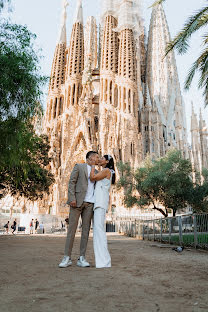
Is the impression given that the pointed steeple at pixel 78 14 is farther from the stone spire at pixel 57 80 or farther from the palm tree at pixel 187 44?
the palm tree at pixel 187 44

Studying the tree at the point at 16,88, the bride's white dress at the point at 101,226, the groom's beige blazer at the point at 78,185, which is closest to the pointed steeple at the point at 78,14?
the tree at the point at 16,88

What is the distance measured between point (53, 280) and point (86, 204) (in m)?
1.24

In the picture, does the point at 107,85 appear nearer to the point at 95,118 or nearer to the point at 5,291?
the point at 95,118

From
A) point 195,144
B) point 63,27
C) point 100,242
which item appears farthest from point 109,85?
point 100,242

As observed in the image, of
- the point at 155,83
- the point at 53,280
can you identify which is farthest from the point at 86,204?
the point at 155,83

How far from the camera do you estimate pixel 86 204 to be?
12.1 ft

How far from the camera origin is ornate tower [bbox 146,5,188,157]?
125 feet

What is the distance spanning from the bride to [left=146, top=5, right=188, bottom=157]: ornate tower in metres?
33.5

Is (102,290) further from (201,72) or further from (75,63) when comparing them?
(75,63)

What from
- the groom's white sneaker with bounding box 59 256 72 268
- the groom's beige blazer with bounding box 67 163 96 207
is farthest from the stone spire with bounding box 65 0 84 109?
the groom's white sneaker with bounding box 59 256 72 268

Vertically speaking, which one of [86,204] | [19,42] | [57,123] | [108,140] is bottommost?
[86,204]

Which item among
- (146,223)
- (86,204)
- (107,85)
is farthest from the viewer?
(107,85)

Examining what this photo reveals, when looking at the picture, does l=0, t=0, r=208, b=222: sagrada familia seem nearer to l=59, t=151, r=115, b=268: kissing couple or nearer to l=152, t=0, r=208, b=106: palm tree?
l=152, t=0, r=208, b=106: palm tree

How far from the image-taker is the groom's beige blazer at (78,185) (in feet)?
11.9
